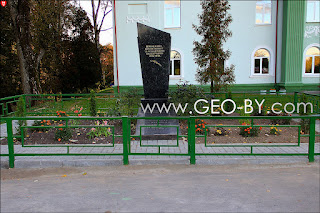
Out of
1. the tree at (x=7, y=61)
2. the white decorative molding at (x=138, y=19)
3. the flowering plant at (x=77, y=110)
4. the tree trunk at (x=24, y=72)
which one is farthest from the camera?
the tree at (x=7, y=61)

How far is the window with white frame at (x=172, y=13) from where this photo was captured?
58.5 ft

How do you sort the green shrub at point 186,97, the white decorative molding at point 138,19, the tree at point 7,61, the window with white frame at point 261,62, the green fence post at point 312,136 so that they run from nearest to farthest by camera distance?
the green fence post at point 312,136, the green shrub at point 186,97, the white decorative molding at point 138,19, the window with white frame at point 261,62, the tree at point 7,61

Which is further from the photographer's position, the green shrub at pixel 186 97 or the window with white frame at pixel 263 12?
the window with white frame at pixel 263 12

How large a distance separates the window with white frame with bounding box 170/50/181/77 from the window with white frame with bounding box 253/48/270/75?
504cm

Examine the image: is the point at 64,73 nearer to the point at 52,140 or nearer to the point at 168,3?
the point at 168,3

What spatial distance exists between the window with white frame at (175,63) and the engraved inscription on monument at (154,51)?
31.1ft

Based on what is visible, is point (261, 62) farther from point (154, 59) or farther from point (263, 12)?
point (154, 59)

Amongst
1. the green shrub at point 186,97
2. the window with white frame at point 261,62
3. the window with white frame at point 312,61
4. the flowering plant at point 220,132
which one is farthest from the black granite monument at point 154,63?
the window with white frame at point 312,61

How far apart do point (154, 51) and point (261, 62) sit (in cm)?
1146

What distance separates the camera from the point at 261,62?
703 inches

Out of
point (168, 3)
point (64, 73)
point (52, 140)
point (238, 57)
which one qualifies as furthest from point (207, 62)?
point (64, 73)

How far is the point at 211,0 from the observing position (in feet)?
34.1

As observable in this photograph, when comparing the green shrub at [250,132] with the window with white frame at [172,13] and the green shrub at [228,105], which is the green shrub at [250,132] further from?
the window with white frame at [172,13]

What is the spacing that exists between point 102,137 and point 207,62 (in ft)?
17.7
